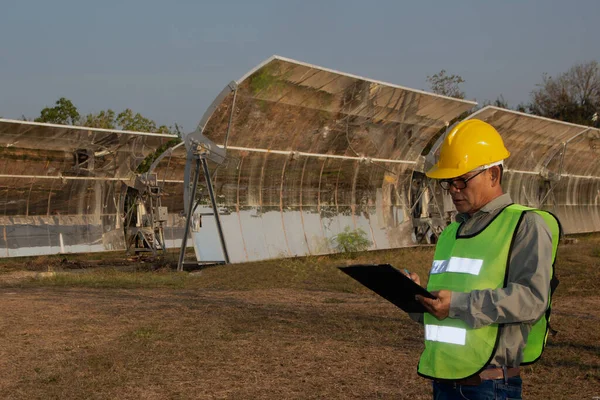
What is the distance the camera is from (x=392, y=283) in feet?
10.7

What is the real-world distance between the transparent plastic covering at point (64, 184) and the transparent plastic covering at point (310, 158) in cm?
567

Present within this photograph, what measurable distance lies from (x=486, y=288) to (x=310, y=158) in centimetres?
1788

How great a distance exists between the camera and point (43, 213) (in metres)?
25.9

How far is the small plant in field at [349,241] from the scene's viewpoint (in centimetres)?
2175

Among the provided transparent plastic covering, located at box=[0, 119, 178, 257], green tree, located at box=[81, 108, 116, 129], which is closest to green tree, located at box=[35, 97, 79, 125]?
green tree, located at box=[81, 108, 116, 129]

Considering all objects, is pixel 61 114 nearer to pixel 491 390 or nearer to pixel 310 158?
pixel 310 158

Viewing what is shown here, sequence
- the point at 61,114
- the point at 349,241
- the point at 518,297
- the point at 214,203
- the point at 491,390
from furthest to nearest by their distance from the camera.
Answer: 1. the point at 61,114
2. the point at 349,241
3. the point at 214,203
4. the point at 491,390
5. the point at 518,297

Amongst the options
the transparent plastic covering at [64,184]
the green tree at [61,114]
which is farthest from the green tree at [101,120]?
the transparent plastic covering at [64,184]

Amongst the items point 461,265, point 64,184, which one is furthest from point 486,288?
point 64,184

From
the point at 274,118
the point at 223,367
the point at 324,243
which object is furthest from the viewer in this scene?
the point at 324,243

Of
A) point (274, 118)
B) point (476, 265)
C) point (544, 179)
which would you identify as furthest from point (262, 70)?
point (544, 179)

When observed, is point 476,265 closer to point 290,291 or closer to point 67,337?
point 67,337

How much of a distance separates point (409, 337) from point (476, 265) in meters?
6.25

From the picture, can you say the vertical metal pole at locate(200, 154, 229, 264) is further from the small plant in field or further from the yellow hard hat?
the yellow hard hat
